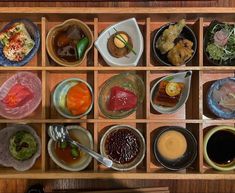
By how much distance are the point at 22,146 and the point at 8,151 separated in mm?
69

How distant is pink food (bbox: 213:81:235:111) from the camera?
1473mm

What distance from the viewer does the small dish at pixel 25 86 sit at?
147 cm

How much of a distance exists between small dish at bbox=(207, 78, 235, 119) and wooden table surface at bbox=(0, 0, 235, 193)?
32cm

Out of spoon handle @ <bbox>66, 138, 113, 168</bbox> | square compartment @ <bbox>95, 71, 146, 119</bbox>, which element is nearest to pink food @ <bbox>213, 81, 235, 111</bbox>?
square compartment @ <bbox>95, 71, 146, 119</bbox>

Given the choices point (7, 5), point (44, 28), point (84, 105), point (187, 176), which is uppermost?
point (7, 5)

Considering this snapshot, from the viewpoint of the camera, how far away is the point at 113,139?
149 cm

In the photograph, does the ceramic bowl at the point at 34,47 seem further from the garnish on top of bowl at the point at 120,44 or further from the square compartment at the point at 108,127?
the square compartment at the point at 108,127

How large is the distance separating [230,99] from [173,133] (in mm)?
278

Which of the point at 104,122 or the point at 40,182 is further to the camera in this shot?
the point at 40,182

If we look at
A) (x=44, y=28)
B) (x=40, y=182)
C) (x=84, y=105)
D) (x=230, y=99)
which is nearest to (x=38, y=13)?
(x=44, y=28)

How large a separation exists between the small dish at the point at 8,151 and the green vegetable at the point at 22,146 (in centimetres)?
2

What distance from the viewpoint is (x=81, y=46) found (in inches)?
57.7

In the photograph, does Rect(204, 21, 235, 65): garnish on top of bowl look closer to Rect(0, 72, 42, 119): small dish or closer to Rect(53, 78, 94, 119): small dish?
Rect(53, 78, 94, 119): small dish

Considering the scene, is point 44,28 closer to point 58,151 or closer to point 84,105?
point 84,105
